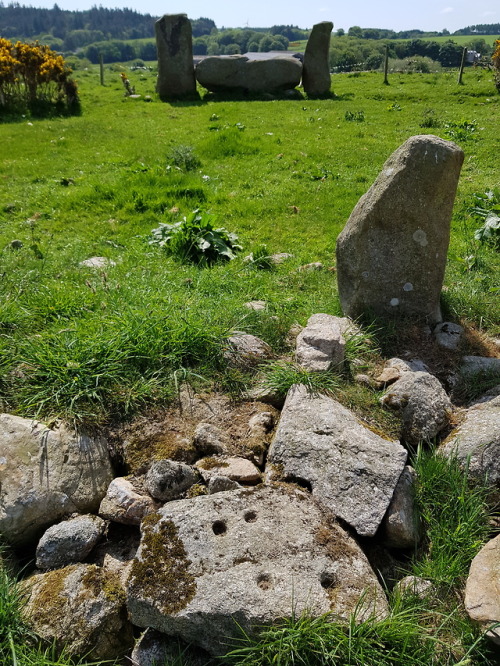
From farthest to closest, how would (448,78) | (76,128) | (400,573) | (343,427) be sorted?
(448,78)
(76,128)
(343,427)
(400,573)

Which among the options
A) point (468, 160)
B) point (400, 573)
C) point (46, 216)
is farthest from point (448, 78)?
point (400, 573)

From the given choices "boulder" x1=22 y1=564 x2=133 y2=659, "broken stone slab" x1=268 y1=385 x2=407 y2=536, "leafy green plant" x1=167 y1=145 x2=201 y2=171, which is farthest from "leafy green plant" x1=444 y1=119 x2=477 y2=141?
"boulder" x1=22 y1=564 x2=133 y2=659

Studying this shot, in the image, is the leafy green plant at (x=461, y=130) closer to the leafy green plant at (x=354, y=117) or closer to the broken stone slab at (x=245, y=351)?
the leafy green plant at (x=354, y=117)

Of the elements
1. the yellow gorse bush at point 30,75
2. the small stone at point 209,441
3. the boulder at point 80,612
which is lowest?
the boulder at point 80,612

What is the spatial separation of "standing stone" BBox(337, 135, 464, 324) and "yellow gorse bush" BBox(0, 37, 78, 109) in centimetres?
1643

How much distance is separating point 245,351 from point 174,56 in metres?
19.1

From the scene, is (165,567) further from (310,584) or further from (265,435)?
(265,435)

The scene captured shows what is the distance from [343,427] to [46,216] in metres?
7.64

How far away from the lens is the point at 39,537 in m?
3.69

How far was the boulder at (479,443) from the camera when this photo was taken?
3764mm

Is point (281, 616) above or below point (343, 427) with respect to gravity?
below

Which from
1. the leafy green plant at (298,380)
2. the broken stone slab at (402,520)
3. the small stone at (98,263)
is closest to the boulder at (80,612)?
the broken stone slab at (402,520)

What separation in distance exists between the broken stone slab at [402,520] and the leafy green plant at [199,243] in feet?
14.7

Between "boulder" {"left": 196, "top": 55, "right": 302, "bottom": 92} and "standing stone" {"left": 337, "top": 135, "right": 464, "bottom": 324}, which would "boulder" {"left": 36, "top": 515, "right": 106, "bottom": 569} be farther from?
"boulder" {"left": 196, "top": 55, "right": 302, "bottom": 92}
